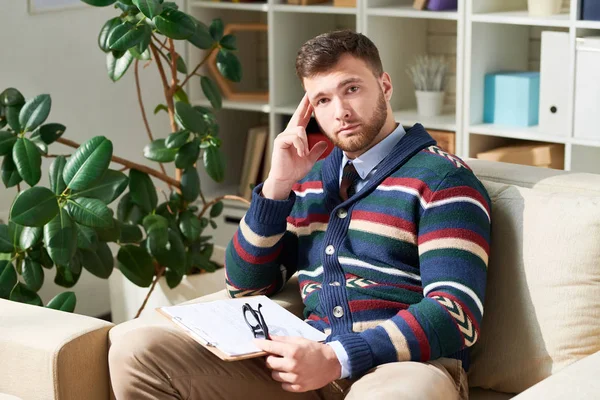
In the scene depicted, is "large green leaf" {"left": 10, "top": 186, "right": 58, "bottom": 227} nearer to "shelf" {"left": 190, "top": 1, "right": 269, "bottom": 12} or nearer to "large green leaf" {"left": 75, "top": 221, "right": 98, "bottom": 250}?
"large green leaf" {"left": 75, "top": 221, "right": 98, "bottom": 250}

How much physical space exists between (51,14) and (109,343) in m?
1.70

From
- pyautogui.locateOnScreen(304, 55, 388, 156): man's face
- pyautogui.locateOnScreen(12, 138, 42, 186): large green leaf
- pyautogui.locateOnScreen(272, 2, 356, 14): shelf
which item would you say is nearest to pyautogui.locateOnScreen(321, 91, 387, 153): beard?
pyautogui.locateOnScreen(304, 55, 388, 156): man's face

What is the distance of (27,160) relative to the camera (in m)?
2.58

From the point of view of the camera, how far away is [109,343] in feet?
6.31

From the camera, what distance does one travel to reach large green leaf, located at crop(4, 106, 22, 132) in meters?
2.68

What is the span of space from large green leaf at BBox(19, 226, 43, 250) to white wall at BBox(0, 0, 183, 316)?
26.1 inches

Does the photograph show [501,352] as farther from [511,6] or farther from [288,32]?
[288,32]

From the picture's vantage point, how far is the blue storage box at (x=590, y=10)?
117 inches

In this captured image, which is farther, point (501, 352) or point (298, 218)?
point (298, 218)

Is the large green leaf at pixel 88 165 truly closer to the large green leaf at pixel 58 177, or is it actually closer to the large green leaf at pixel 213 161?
the large green leaf at pixel 58 177

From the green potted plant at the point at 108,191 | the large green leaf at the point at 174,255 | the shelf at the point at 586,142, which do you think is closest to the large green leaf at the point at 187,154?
the green potted plant at the point at 108,191

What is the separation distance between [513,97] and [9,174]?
169 centimetres

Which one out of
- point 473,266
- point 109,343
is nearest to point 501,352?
point 473,266

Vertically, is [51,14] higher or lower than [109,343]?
higher
